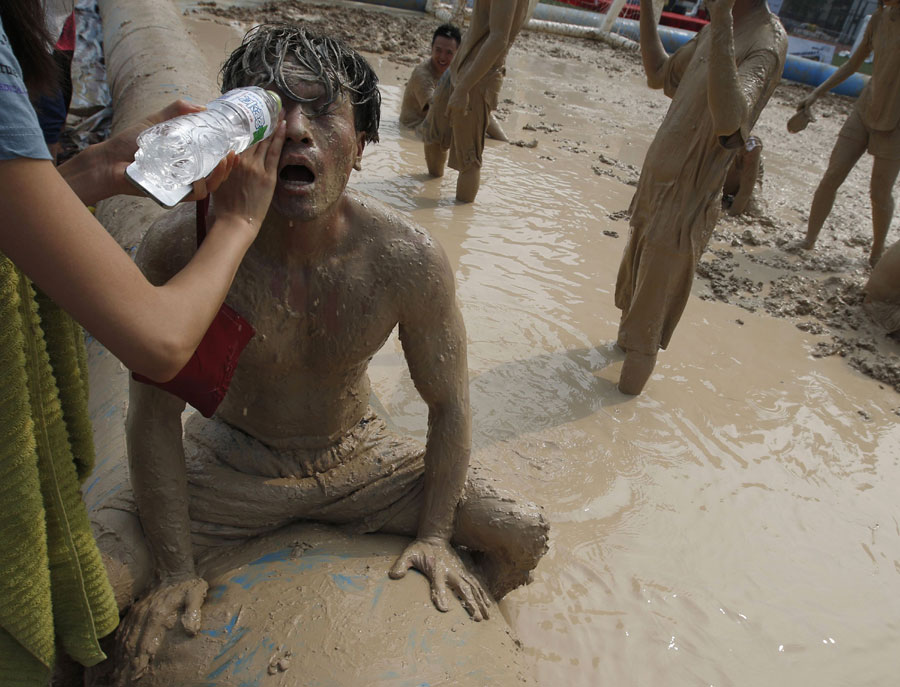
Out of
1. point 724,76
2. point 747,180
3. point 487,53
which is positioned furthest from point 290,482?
point 747,180

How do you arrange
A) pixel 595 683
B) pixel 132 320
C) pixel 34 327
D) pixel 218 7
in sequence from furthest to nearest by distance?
pixel 218 7 < pixel 595 683 < pixel 34 327 < pixel 132 320

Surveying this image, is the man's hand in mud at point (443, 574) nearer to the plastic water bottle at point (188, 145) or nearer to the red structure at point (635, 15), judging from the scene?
the plastic water bottle at point (188, 145)

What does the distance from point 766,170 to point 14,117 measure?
9.69m

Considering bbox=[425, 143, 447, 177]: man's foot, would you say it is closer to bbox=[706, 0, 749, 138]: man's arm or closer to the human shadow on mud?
the human shadow on mud

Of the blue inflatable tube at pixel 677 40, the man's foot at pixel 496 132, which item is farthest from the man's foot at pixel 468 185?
the blue inflatable tube at pixel 677 40

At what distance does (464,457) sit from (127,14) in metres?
7.57

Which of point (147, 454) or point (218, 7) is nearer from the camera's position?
point (147, 454)

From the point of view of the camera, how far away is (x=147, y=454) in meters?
1.80

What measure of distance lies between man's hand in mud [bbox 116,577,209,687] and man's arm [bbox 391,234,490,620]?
20.1 inches

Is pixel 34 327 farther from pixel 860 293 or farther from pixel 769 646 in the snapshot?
pixel 860 293

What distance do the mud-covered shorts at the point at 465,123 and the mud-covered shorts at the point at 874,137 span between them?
9.91ft

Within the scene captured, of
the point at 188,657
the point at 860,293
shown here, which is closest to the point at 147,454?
the point at 188,657

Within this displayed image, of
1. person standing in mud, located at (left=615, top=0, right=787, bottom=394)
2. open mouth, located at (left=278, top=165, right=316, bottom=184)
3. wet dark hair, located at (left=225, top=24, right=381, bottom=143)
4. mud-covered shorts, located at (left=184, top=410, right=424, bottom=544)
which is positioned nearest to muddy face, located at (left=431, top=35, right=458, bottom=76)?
person standing in mud, located at (left=615, top=0, right=787, bottom=394)

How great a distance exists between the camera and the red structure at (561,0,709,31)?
63.3ft
